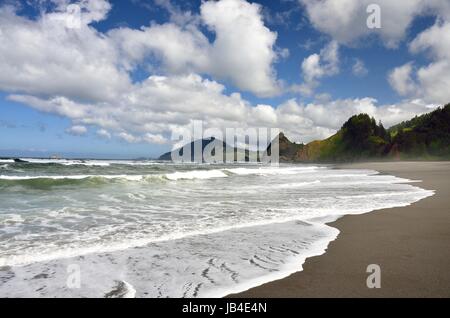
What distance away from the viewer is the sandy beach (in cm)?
358

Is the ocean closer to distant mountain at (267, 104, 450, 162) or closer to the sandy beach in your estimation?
the sandy beach

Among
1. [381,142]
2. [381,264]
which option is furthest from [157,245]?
[381,142]

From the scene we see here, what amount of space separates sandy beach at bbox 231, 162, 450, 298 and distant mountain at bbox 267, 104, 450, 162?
101 metres

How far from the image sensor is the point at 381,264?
4508 mm

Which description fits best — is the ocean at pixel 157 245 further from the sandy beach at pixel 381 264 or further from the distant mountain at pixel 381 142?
the distant mountain at pixel 381 142

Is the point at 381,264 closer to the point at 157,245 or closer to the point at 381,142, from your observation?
the point at 157,245

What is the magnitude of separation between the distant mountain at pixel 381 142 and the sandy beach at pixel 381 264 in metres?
101

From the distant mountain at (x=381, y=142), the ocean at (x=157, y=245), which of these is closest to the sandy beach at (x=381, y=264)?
the ocean at (x=157, y=245)

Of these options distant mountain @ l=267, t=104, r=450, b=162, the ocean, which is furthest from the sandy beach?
distant mountain @ l=267, t=104, r=450, b=162

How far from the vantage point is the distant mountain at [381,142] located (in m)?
96.6

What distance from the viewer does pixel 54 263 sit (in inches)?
188

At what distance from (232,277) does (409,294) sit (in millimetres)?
1998
